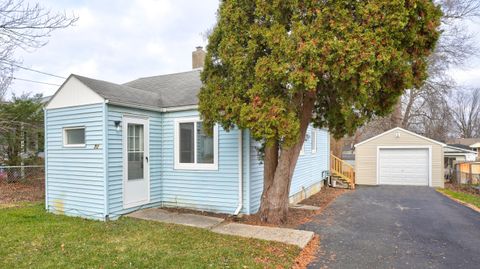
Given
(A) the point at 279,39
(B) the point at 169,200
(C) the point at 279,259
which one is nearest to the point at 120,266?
(C) the point at 279,259

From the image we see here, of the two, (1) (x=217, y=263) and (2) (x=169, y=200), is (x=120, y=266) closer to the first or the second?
(1) (x=217, y=263)

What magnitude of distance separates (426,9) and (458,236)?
4.58 metres

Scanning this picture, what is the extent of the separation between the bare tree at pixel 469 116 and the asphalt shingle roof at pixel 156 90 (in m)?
40.2

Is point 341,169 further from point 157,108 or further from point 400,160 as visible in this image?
point 157,108

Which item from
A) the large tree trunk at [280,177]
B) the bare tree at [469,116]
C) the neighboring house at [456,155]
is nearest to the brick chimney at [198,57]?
the large tree trunk at [280,177]

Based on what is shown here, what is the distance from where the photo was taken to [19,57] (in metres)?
9.81

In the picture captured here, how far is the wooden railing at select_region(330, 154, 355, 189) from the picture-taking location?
48.3ft

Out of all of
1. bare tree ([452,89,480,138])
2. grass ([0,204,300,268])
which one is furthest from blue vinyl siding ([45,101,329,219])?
bare tree ([452,89,480,138])

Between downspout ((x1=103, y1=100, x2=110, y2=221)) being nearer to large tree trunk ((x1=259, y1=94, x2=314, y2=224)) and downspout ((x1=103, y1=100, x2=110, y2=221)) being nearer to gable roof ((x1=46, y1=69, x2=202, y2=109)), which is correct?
gable roof ((x1=46, y1=69, x2=202, y2=109))

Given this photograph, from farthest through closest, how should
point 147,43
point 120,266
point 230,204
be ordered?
point 147,43
point 230,204
point 120,266

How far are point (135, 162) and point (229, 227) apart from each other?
2.91 m

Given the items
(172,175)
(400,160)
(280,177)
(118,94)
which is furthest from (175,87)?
(400,160)

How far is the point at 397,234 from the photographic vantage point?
6078 mm

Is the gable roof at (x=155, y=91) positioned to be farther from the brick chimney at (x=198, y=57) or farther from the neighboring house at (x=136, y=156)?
the brick chimney at (x=198, y=57)
